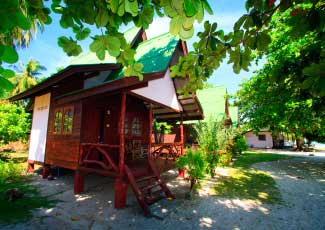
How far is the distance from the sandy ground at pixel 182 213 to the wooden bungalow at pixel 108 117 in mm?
528

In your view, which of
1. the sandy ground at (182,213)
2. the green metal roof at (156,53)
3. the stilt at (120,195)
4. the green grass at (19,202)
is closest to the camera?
the sandy ground at (182,213)

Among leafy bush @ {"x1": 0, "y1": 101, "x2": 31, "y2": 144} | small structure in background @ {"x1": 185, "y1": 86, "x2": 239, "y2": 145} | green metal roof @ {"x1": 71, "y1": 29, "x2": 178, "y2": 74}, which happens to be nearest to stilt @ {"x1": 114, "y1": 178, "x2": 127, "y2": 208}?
green metal roof @ {"x1": 71, "y1": 29, "x2": 178, "y2": 74}

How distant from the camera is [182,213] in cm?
528

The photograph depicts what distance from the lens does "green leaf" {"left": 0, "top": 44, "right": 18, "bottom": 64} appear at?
1060 millimetres

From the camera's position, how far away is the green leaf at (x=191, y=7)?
1.09m

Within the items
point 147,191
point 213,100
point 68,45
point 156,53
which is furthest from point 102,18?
point 213,100

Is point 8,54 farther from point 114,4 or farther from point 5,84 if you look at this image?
point 114,4

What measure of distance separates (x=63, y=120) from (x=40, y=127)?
262 centimetres

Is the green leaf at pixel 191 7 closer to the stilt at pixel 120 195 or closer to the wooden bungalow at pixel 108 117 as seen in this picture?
the wooden bungalow at pixel 108 117

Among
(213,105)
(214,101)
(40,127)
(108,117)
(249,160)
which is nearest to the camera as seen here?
(108,117)

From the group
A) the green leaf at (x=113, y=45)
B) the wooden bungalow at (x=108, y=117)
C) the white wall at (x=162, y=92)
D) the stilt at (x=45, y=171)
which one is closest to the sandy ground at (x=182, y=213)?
the wooden bungalow at (x=108, y=117)

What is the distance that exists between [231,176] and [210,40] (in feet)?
31.7

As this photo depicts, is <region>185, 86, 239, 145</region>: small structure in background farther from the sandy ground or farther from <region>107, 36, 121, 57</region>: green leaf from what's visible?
<region>107, 36, 121, 57</region>: green leaf

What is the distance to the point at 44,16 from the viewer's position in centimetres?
173
